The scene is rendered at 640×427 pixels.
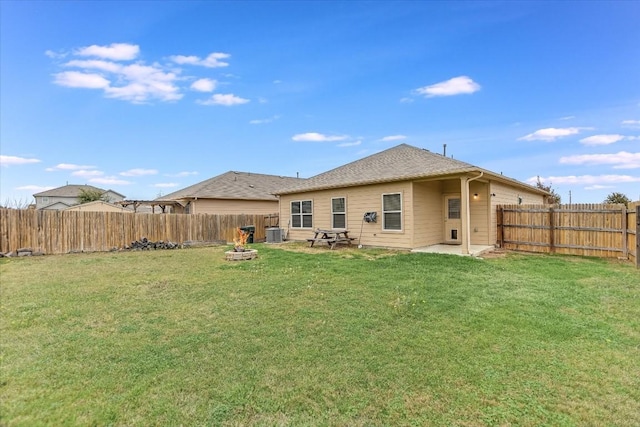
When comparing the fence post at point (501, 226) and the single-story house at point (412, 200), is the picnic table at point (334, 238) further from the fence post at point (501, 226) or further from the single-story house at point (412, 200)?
the fence post at point (501, 226)

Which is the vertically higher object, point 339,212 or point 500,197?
point 500,197

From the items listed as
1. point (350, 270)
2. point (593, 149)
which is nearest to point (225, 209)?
point (350, 270)

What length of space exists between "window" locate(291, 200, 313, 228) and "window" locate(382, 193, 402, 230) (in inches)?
153

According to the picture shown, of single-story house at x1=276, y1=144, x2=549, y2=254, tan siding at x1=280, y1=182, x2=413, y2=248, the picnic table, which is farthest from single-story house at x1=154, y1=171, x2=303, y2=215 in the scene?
the picnic table

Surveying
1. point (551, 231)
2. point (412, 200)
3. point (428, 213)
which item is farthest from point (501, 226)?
point (412, 200)

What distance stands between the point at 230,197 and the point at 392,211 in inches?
419

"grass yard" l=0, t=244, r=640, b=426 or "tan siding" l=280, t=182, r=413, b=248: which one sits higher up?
"tan siding" l=280, t=182, r=413, b=248

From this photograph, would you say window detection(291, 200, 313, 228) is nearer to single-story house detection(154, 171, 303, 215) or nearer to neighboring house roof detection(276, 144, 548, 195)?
neighboring house roof detection(276, 144, 548, 195)

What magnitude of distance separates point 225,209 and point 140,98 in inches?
278

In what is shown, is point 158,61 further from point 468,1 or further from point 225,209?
point 468,1

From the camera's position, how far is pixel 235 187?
1992cm

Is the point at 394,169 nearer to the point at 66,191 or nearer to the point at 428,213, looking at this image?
the point at 428,213

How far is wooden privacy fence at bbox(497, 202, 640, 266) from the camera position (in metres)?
8.86

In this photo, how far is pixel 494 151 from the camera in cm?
1902
